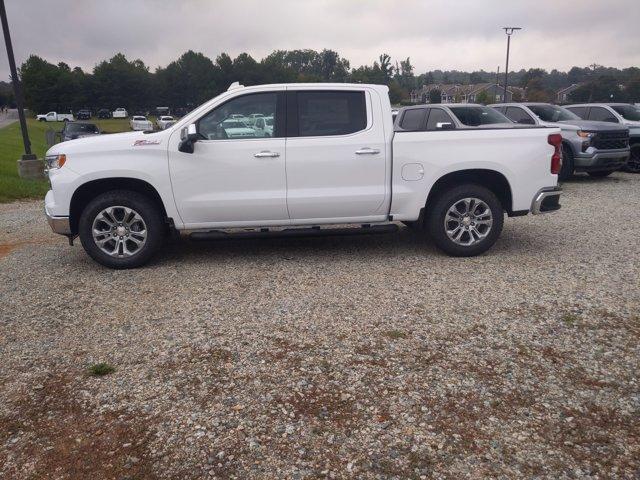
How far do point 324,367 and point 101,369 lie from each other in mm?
1529

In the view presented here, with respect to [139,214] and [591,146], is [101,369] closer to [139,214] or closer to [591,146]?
[139,214]

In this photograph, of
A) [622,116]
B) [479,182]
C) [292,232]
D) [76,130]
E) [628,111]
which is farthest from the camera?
[76,130]

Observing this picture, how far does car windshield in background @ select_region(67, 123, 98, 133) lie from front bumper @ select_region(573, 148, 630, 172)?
19.2 meters

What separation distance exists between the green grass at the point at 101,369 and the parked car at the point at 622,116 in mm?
14104

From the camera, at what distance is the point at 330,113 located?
607 cm

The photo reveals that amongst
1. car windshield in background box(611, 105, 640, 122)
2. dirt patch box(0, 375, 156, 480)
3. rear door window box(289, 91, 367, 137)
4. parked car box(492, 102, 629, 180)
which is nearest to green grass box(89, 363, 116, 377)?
dirt patch box(0, 375, 156, 480)

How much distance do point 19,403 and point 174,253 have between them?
137 inches

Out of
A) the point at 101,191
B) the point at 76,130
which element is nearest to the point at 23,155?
the point at 76,130

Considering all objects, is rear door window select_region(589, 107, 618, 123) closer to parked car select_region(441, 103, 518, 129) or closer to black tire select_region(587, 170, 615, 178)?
black tire select_region(587, 170, 615, 178)

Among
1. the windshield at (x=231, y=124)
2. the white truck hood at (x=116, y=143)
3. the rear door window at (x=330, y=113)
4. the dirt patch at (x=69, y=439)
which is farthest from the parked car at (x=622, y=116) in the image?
the dirt patch at (x=69, y=439)

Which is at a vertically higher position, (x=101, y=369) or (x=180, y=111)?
(x=180, y=111)

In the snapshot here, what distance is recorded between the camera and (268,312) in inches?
187

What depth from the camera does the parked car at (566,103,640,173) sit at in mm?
14008

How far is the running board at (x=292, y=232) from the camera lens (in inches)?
234
